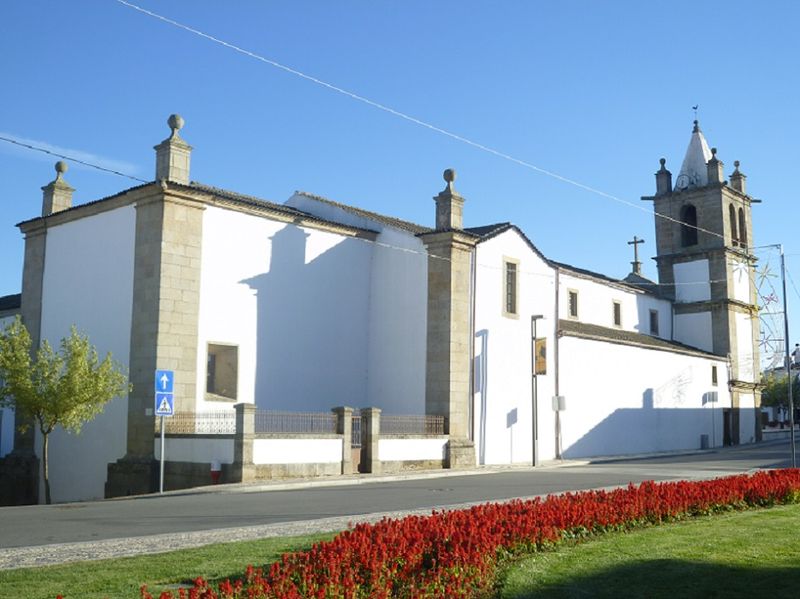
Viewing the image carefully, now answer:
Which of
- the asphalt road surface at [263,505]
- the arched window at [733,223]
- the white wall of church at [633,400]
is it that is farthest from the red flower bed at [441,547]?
the arched window at [733,223]

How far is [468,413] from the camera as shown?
1153 inches

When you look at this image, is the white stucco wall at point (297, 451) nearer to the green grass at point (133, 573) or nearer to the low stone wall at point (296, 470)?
the low stone wall at point (296, 470)

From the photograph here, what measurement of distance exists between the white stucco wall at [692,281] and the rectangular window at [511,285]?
23.4 meters

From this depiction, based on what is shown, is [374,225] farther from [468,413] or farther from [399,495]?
[399,495]

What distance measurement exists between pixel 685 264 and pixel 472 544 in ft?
155

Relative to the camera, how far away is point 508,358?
31609 millimetres

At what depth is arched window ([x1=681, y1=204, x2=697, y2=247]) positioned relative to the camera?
53.1 m

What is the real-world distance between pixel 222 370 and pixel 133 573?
58.6 ft

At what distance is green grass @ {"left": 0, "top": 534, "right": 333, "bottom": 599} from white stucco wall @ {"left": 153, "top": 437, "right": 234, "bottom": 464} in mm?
11701

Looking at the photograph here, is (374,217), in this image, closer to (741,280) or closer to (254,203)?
(254,203)

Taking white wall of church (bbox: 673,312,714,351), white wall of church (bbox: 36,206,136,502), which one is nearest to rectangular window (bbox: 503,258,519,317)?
white wall of church (bbox: 36,206,136,502)

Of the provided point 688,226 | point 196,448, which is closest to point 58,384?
point 196,448

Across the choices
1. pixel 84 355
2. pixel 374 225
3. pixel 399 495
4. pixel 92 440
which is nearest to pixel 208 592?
pixel 399 495

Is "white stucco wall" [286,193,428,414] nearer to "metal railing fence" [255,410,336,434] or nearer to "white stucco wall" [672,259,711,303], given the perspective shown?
"metal railing fence" [255,410,336,434]
